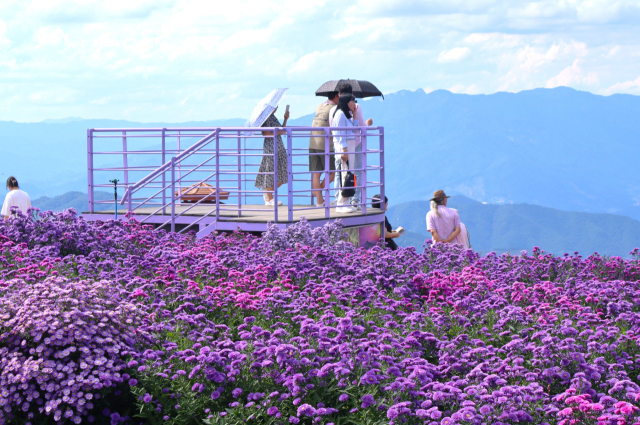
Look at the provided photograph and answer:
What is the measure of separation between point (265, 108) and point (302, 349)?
915 cm

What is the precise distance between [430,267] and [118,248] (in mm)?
3946

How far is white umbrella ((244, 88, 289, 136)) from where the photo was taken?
1339 centimetres

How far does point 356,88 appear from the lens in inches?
667

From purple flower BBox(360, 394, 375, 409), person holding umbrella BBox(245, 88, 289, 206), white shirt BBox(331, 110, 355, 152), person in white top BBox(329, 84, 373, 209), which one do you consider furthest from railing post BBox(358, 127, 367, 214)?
purple flower BBox(360, 394, 375, 409)

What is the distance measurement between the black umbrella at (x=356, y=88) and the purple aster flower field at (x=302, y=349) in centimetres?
850

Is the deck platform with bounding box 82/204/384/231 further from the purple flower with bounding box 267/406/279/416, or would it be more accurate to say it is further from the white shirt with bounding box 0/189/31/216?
the purple flower with bounding box 267/406/279/416

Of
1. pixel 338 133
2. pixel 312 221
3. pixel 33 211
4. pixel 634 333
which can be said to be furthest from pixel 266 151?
pixel 634 333

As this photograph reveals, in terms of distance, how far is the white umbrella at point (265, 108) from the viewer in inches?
527

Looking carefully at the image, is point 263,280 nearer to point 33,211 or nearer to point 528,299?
point 528,299

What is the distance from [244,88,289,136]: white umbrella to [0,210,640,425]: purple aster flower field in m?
6.12

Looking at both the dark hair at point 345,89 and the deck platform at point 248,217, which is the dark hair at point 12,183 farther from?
the dark hair at point 345,89

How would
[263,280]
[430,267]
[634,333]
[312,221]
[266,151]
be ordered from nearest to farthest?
[634,333]
[263,280]
[430,267]
[312,221]
[266,151]

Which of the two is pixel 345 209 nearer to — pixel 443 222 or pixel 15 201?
pixel 443 222

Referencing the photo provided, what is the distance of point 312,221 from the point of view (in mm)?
12258
